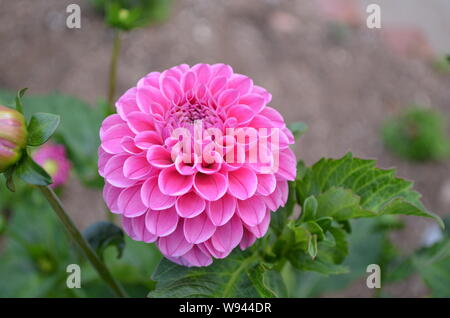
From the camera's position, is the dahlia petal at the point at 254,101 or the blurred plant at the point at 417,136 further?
the blurred plant at the point at 417,136

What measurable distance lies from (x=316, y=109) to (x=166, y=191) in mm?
1926

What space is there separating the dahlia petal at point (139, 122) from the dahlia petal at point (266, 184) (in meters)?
0.15

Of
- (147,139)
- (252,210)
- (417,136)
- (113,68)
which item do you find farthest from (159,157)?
(417,136)

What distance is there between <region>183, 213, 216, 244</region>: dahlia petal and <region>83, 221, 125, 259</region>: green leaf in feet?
0.82

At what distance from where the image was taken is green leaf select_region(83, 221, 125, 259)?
76 centimetres

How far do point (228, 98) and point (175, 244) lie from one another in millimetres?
194

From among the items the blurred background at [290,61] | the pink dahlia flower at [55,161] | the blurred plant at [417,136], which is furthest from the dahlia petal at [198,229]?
the blurred plant at [417,136]

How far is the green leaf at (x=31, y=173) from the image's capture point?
1.90ft

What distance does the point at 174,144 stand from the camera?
0.57 m

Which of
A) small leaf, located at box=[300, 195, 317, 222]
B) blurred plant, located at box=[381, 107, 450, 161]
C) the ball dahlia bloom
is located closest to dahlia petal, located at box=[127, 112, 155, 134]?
the ball dahlia bloom

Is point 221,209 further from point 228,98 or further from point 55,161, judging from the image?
point 55,161

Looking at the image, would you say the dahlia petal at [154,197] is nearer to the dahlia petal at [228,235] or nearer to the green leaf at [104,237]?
the dahlia petal at [228,235]

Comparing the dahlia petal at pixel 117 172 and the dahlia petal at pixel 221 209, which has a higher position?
the dahlia petal at pixel 117 172
